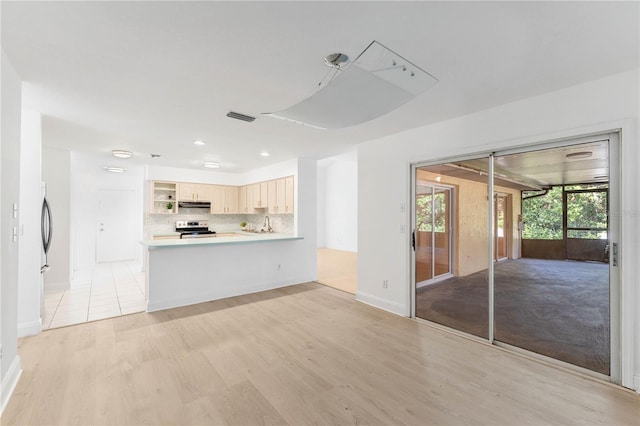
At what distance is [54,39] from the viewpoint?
69.2 inches

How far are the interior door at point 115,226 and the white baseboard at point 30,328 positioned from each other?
16.8 feet

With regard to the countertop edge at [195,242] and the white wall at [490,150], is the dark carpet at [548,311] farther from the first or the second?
the countertop edge at [195,242]

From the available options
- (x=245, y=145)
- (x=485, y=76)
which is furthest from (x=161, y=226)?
(x=485, y=76)

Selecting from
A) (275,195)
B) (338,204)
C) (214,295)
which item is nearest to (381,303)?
(214,295)

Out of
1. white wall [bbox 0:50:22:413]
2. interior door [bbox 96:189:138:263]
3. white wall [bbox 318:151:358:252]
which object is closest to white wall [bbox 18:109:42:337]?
white wall [bbox 0:50:22:413]

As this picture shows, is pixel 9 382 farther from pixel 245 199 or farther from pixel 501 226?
pixel 245 199

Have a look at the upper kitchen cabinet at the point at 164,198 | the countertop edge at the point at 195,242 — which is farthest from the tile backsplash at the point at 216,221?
the countertop edge at the point at 195,242

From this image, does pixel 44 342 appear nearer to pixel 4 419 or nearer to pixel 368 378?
pixel 4 419

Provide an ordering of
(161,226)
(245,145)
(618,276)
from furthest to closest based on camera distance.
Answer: (161,226) → (245,145) → (618,276)

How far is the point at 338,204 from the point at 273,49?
8.98 metres

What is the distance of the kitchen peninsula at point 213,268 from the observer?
13.0 feet

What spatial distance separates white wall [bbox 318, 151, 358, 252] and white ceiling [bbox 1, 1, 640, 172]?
7063mm

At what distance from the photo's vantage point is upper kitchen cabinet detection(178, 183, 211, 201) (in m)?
6.83

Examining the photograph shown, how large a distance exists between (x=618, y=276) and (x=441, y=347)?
1575mm
